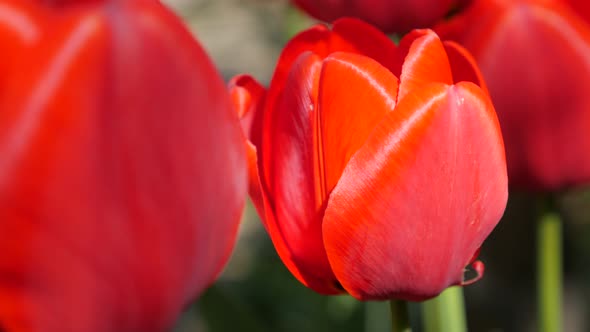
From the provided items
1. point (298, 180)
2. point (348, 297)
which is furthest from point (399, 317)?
point (348, 297)

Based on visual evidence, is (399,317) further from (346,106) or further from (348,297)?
(348,297)

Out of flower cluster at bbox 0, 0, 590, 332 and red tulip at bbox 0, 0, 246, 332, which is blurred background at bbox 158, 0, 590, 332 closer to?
flower cluster at bbox 0, 0, 590, 332

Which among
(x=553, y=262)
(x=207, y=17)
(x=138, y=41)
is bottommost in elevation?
(x=207, y=17)

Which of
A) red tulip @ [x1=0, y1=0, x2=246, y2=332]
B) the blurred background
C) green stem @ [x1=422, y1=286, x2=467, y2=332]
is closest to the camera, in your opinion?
red tulip @ [x1=0, y1=0, x2=246, y2=332]

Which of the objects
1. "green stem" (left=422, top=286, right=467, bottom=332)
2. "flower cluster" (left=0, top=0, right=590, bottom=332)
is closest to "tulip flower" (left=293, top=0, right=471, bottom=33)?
"flower cluster" (left=0, top=0, right=590, bottom=332)

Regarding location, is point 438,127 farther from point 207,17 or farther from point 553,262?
point 207,17

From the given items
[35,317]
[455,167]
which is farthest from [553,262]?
[35,317]
